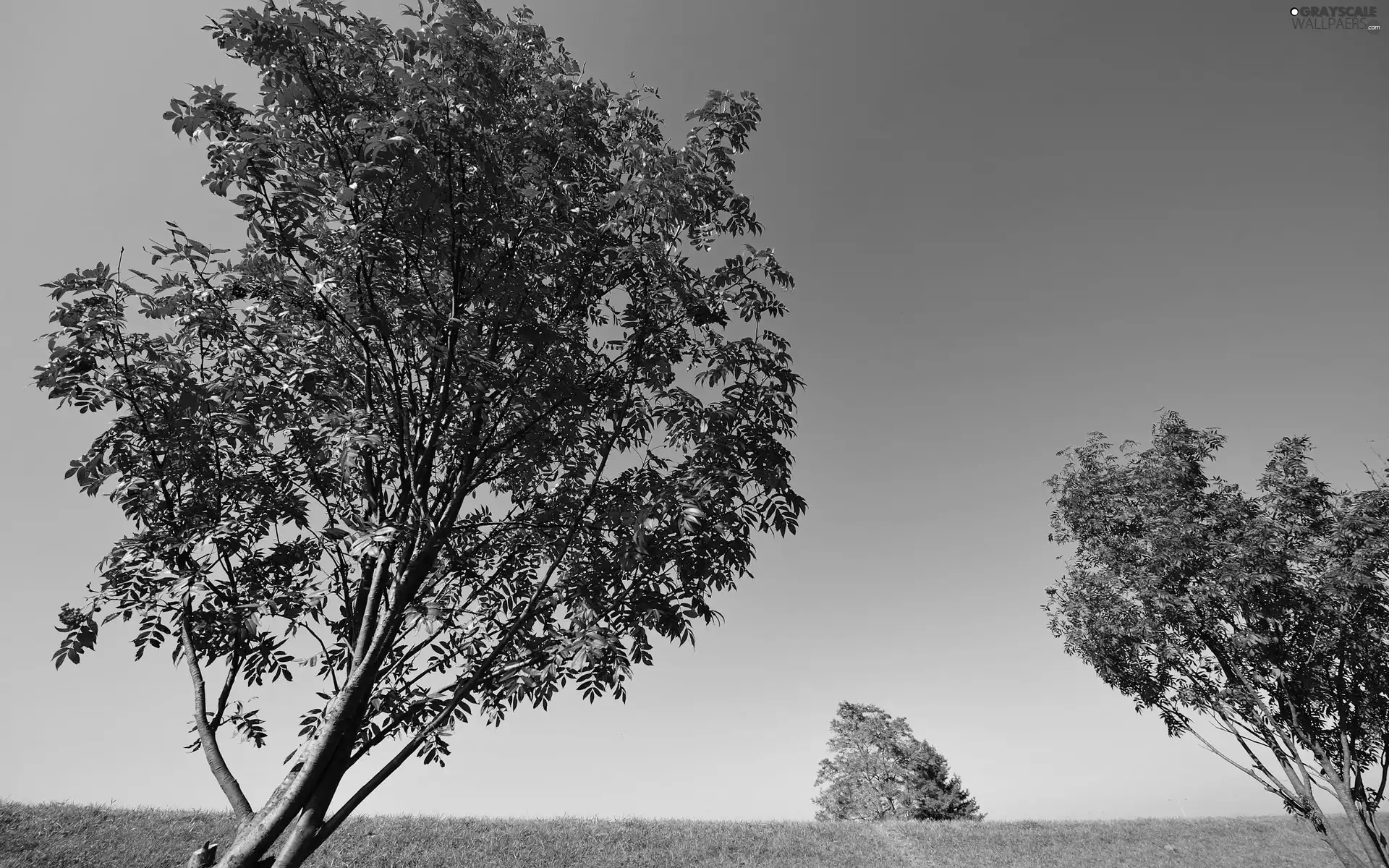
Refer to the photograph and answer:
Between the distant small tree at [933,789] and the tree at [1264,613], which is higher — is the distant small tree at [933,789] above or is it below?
below

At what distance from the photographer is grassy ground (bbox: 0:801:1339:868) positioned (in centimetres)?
1268

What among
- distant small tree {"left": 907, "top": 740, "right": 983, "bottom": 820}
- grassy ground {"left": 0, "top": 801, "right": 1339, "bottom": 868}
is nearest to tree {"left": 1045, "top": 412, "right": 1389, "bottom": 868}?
grassy ground {"left": 0, "top": 801, "right": 1339, "bottom": 868}

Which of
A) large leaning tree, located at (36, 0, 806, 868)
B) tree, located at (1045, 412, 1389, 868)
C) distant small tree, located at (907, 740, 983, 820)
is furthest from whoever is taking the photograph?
distant small tree, located at (907, 740, 983, 820)

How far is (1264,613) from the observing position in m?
11.9

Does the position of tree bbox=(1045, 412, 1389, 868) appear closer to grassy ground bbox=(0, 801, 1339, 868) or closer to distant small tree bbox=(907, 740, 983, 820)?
grassy ground bbox=(0, 801, 1339, 868)

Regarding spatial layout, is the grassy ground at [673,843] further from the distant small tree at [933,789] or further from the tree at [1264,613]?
the distant small tree at [933,789]

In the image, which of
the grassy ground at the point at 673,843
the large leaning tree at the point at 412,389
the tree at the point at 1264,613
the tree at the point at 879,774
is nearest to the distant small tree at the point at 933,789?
the tree at the point at 879,774

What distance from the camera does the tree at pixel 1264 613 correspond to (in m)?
11.8

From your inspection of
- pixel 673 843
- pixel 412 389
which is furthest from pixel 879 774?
pixel 412 389

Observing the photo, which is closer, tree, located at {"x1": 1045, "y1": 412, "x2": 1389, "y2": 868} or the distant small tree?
tree, located at {"x1": 1045, "y1": 412, "x2": 1389, "y2": 868}

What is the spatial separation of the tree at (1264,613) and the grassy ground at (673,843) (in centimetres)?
1144

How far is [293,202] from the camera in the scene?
4613 mm

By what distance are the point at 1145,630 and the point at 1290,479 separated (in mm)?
5126

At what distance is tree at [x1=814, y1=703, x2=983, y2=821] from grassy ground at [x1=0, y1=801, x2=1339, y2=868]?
69.3 ft
